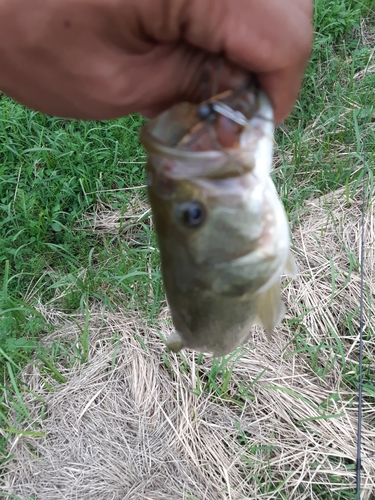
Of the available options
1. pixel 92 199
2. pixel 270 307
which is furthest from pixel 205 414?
pixel 92 199

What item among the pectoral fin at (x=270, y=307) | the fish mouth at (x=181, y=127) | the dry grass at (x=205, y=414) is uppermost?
the fish mouth at (x=181, y=127)

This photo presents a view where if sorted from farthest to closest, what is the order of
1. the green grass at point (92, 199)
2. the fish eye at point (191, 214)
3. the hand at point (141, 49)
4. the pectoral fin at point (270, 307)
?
the green grass at point (92, 199) < the pectoral fin at point (270, 307) < the fish eye at point (191, 214) < the hand at point (141, 49)

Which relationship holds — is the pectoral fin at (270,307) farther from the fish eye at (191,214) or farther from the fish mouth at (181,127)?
the fish mouth at (181,127)

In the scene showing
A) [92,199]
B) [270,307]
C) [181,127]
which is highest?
[181,127]

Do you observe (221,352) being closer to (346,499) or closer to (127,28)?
(127,28)

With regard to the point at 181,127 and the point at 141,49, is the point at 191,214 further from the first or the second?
the point at 141,49

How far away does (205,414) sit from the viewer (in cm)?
246

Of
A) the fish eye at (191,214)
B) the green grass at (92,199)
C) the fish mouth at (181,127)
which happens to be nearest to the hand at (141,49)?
the fish mouth at (181,127)

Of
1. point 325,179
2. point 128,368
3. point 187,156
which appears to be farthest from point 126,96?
point 325,179

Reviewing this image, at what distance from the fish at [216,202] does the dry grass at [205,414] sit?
1.34 meters

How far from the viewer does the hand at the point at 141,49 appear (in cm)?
92

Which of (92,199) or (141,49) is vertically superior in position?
(141,49)

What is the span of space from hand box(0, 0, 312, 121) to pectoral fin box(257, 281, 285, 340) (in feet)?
1.59

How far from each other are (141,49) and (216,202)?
426 mm
